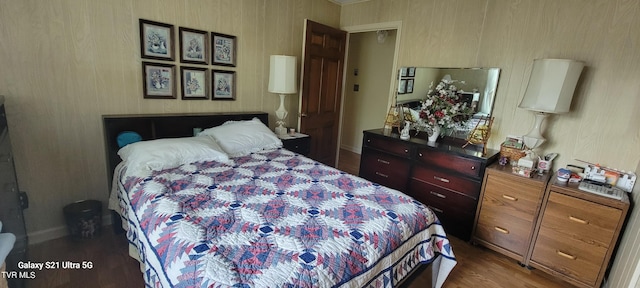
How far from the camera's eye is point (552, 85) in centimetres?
211

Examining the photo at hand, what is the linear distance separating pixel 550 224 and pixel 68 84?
361 centimetres

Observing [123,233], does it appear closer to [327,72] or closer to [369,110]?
[327,72]

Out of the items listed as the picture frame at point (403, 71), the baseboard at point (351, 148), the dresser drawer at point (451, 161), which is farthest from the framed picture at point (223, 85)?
the baseboard at point (351, 148)

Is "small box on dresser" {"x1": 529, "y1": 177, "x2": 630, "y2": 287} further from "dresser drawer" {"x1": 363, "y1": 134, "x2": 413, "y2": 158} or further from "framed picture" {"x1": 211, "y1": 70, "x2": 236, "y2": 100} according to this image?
"framed picture" {"x1": 211, "y1": 70, "x2": 236, "y2": 100}

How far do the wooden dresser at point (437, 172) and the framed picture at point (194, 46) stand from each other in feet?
6.00

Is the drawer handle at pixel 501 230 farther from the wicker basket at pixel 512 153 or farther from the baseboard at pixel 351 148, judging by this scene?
the baseboard at pixel 351 148

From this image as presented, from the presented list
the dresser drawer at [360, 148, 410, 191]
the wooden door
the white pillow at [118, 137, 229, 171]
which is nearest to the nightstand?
the wooden door

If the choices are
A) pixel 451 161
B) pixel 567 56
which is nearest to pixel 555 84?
pixel 567 56

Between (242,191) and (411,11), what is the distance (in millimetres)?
2717

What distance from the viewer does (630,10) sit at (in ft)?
6.66

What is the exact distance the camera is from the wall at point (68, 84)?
1872 millimetres

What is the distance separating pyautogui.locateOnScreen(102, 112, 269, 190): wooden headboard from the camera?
86.7 inches

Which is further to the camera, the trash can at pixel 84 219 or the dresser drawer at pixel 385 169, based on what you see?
the dresser drawer at pixel 385 169

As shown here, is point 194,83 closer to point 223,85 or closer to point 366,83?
point 223,85
